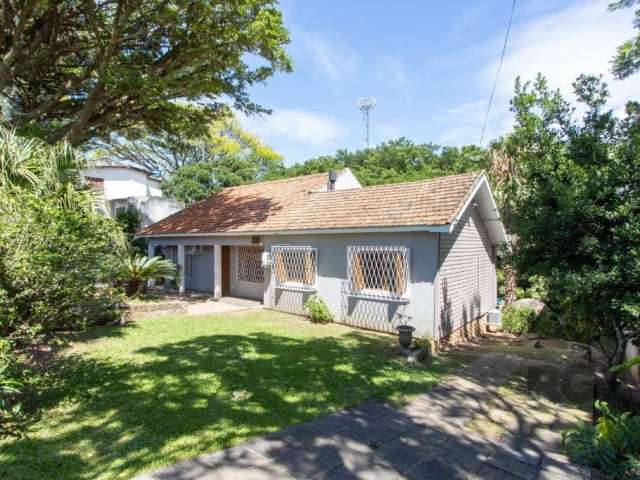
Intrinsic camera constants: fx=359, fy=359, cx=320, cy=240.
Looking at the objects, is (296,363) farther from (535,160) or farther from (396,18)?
(396,18)

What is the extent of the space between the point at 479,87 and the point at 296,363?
11400 millimetres

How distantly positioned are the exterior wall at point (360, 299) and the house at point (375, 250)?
3cm

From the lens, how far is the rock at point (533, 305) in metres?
13.7

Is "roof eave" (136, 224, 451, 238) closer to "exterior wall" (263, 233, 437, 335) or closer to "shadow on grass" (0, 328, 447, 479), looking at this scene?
"exterior wall" (263, 233, 437, 335)

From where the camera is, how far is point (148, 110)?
14.1 meters

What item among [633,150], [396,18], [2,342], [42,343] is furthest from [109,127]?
[633,150]

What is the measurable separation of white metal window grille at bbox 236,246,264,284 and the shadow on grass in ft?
22.6

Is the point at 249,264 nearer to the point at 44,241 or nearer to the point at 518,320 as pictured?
the point at 518,320

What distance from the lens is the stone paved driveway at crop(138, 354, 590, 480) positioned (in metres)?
4.07

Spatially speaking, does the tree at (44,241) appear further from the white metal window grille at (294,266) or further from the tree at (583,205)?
the tree at (583,205)

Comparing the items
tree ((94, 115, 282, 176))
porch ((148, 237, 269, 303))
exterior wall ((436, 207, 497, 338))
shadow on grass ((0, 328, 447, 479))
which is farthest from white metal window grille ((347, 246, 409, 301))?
tree ((94, 115, 282, 176))

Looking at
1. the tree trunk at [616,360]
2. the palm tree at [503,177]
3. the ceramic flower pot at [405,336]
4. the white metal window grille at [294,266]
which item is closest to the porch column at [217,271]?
the white metal window grille at [294,266]

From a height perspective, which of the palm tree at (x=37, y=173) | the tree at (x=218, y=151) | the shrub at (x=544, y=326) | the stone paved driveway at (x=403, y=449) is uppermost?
the tree at (x=218, y=151)

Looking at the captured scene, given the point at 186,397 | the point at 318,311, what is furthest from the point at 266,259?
the point at 186,397
